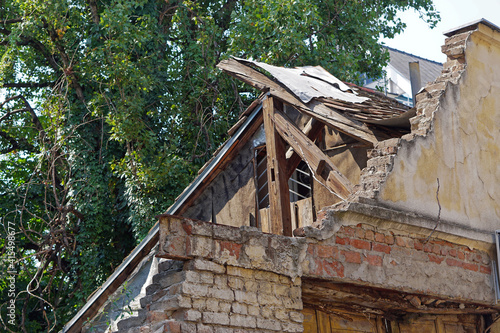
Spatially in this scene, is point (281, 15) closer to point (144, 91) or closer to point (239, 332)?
point (144, 91)

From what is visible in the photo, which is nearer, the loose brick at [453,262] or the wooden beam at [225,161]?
the loose brick at [453,262]

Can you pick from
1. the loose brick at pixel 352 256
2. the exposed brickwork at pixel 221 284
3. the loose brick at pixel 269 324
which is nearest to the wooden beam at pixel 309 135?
the loose brick at pixel 352 256

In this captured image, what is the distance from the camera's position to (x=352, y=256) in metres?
5.53

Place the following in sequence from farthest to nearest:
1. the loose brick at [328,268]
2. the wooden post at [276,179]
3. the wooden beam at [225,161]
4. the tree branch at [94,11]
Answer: the tree branch at [94,11] → the wooden beam at [225,161] → the wooden post at [276,179] → the loose brick at [328,268]

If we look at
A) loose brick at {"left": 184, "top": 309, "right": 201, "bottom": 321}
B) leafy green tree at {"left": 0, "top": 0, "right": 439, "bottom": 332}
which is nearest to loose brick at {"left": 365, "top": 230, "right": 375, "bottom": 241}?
loose brick at {"left": 184, "top": 309, "right": 201, "bottom": 321}

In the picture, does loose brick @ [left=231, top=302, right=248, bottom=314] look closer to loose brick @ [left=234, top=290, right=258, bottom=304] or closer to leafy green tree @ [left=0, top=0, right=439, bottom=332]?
loose brick @ [left=234, top=290, right=258, bottom=304]

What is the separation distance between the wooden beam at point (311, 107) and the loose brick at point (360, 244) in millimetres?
1236

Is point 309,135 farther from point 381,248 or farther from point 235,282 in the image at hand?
point 235,282

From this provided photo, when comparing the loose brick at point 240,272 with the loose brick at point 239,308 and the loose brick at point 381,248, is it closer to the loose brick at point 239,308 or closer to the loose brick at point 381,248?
the loose brick at point 239,308

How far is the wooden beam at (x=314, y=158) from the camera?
6.99 metres

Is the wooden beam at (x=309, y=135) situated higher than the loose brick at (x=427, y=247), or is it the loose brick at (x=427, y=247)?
the wooden beam at (x=309, y=135)

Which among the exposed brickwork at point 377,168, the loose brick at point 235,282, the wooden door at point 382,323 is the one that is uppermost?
the exposed brickwork at point 377,168

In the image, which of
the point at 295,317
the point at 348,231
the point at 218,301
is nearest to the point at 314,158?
the point at 348,231

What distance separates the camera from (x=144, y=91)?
12.8m
